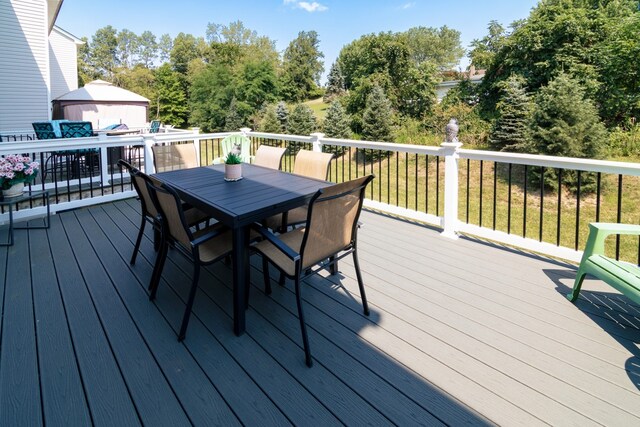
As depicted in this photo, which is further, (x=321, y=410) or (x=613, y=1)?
(x=613, y=1)

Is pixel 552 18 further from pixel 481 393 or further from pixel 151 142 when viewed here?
pixel 481 393

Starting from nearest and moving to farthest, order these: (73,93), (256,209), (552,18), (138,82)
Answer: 1. (256,209)
2. (552,18)
3. (73,93)
4. (138,82)

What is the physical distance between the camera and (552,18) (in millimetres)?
11164

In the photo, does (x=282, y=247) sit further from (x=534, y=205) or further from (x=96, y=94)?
(x=96, y=94)

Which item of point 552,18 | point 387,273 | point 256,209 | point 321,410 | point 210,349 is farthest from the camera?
point 552,18

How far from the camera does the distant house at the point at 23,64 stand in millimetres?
8445

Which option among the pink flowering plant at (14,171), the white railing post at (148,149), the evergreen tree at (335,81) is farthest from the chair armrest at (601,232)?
the evergreen tree at (335,81)

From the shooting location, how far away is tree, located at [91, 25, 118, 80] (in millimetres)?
42812

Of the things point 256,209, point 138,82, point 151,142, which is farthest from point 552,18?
point 138,82

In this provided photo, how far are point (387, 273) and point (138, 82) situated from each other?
35321 millimetres

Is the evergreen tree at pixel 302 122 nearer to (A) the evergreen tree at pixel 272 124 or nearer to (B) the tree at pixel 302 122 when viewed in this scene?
(B) the tree at pixel 302 122

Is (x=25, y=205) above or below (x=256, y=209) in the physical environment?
below

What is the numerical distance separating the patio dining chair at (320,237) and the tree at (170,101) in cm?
2927

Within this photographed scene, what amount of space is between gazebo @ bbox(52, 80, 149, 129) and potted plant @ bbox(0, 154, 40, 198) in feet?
37.9
